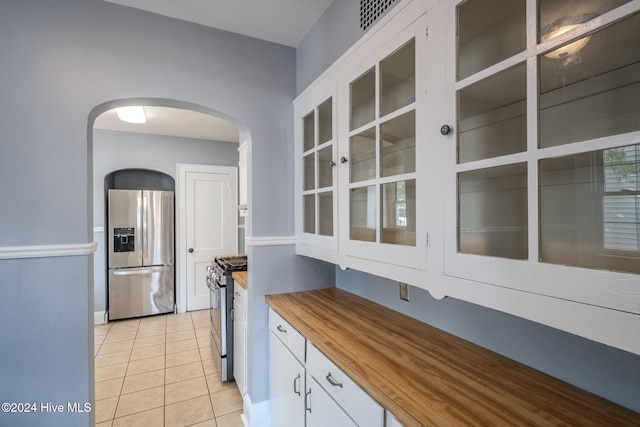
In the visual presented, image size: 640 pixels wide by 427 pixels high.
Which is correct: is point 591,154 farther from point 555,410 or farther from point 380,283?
point 380,283

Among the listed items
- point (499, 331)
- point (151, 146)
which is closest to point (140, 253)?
point (151, 146)

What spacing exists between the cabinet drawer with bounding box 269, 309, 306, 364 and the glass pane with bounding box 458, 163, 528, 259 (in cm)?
Answer: 93

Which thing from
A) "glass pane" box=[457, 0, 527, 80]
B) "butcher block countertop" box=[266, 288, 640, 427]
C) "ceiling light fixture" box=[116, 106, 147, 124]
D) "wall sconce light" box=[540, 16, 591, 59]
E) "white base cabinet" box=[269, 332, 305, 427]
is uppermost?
"ceiling light fixture" box=[116, 106, 147, 124]

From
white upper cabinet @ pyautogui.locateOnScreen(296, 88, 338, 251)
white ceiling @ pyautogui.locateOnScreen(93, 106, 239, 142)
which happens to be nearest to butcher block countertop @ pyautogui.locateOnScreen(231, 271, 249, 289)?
white upper cabinet @ pyautogui.locateOnScreen(296, 88, 338, 251)

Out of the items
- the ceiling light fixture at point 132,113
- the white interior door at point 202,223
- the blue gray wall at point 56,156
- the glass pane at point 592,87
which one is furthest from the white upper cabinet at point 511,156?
the white interior door at point 202,223

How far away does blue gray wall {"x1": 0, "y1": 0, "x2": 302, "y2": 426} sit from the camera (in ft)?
4.77

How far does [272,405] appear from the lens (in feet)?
6.18

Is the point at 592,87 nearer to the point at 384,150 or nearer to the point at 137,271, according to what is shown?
the point at 384,150

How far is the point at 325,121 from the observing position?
1.75 meters

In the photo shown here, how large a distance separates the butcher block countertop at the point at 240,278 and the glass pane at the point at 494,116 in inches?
68.5

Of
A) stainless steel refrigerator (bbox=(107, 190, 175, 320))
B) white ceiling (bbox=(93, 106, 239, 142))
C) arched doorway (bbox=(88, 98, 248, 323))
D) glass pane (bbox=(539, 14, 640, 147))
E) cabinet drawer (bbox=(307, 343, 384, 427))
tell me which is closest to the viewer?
glass pane (bbox=(539, 14, 640, 147))

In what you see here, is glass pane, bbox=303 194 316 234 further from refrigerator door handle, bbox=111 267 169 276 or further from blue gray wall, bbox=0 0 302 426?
refrigerator door handle, bbox=111 267 169 276

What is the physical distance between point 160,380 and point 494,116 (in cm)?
315

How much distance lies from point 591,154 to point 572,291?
32cm
